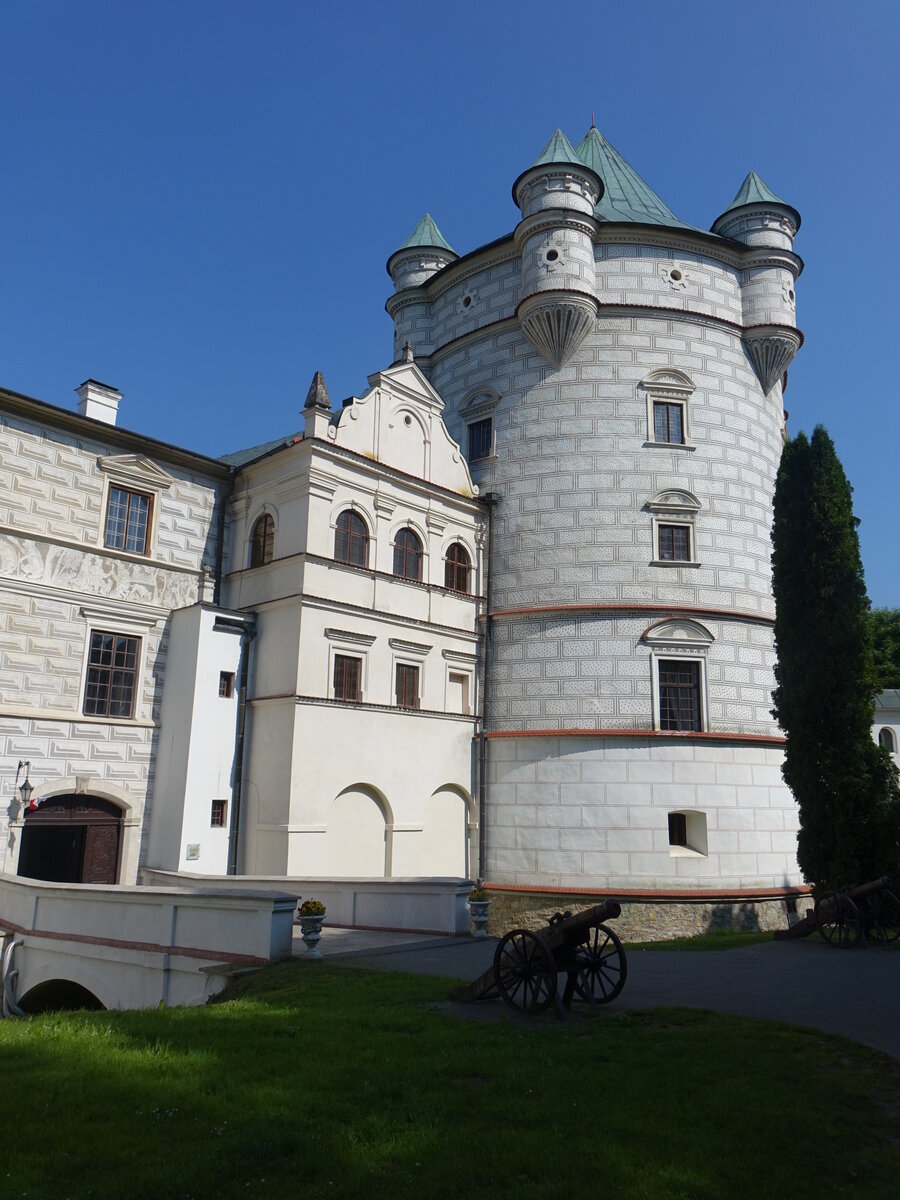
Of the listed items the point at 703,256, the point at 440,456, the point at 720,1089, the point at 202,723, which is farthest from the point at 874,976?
the point at 703,256

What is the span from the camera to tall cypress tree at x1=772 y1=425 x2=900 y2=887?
18.6 metres

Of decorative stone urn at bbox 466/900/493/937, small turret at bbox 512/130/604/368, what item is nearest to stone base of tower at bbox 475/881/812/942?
decorative stone urn at bbox 466/900/493/937

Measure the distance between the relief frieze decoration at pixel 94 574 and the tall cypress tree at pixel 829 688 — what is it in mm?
13697

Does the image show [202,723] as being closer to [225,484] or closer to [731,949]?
[225,484]

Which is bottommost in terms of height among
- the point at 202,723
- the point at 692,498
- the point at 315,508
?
the point at 202,723

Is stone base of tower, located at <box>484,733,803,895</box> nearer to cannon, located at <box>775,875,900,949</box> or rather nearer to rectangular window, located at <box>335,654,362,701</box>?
rectangular window, located at <box>335,654,362,701</box>

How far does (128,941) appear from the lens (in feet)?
49.7

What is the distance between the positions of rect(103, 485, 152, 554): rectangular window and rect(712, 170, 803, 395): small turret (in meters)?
17.8

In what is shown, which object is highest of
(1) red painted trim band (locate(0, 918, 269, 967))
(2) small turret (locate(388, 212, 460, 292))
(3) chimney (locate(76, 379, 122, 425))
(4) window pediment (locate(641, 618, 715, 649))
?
(2) small turret (locate(388, 212, 460, 292))

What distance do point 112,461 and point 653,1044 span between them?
57.9 feet

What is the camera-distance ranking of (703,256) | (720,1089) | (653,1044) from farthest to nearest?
(703,256) < (653,1044) < (720,1089)

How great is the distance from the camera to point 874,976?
1273 cm

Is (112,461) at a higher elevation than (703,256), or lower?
lower

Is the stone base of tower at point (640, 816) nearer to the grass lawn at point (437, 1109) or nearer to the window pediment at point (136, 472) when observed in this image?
the window pediment at point (136, 472)
